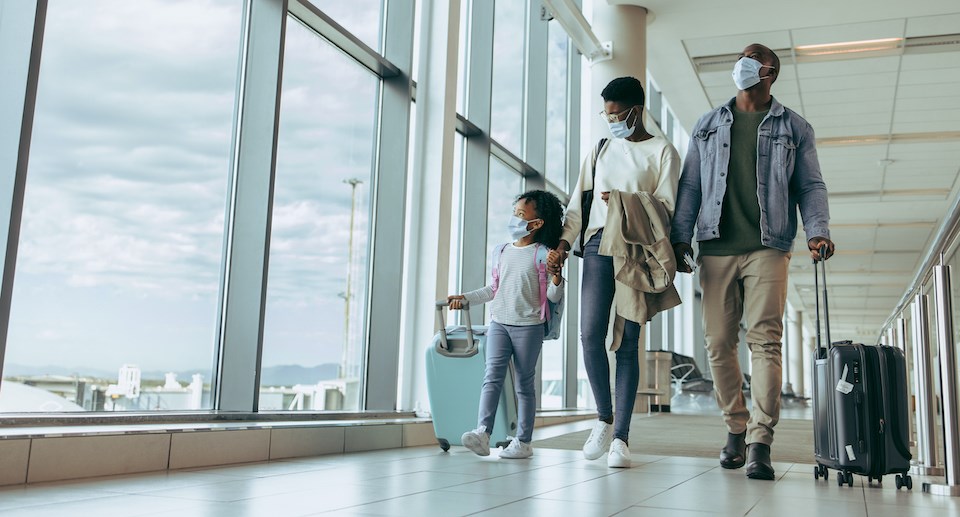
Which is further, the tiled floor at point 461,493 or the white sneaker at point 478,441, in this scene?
the white sneaker at point 478,441

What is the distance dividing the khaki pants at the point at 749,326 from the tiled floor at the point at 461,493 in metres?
0.20

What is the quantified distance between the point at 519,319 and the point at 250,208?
4.23ft

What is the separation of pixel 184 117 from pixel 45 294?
981 millimetres

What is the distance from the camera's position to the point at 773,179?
9.28 feet

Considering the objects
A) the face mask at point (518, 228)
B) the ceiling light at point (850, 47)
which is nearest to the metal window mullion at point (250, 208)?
the face mask at point (518, 228)

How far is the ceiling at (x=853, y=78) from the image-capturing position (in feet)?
25.7

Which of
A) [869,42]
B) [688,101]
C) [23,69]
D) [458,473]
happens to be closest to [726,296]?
[458,473]

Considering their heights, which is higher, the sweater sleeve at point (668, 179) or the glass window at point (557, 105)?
the glass window at point (557, 105)

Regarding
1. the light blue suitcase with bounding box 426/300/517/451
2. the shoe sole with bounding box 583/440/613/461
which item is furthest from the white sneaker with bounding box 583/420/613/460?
the light blue suitcase with bounding box 426/300/517/451

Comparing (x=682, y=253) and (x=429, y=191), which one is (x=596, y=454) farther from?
(x=429, y=191)

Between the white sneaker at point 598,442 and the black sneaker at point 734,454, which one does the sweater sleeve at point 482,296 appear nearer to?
the white sneaker at point 598,442

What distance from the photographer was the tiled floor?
1.89 m

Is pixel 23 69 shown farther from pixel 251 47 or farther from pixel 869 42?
pixel 869 42

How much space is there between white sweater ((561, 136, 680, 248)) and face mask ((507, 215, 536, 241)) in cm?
21
